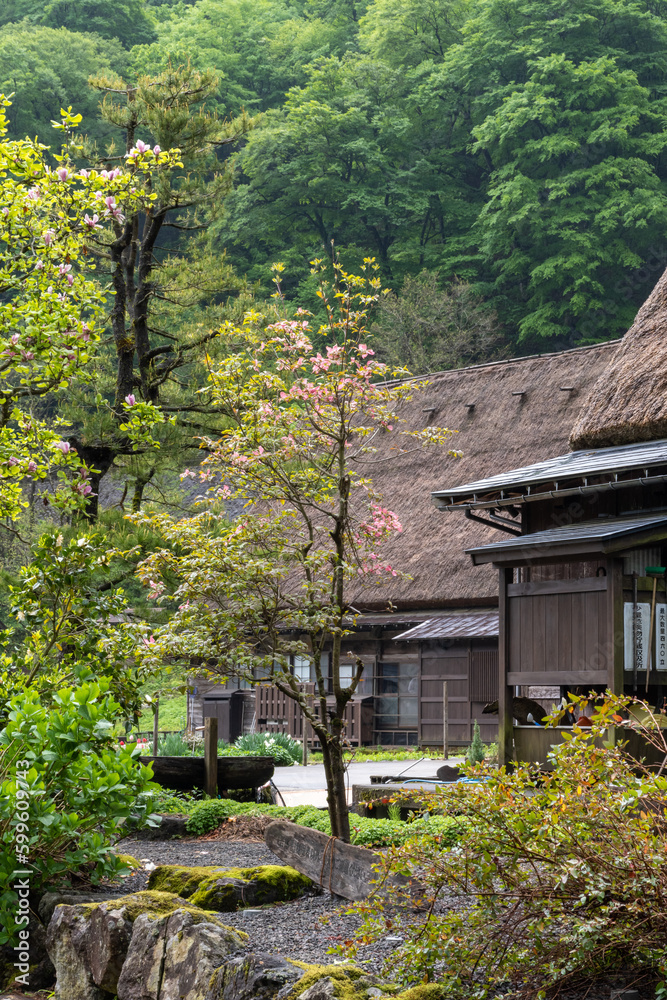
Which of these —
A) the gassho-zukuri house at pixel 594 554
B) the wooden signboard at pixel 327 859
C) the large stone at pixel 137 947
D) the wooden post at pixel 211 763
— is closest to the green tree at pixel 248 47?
the gassho-zukuri house at pixel 594 554

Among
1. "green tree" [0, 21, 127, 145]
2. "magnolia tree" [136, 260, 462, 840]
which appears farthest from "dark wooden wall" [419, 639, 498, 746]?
"green tree" [0, 21, 127, 145]

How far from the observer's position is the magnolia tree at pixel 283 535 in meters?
7.43

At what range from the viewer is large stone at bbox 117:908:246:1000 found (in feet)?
13.6

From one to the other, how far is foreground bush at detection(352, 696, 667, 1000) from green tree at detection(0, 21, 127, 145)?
36.5 meters

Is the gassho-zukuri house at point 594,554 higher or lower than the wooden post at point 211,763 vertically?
higher

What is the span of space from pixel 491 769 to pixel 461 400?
63.1 feet

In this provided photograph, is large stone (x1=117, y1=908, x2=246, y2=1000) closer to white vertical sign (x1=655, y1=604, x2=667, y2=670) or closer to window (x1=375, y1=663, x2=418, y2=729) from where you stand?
white vertical sign (x1=655, y1=604, x2=667, y2=670)

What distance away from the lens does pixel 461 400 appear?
2317 centimetres

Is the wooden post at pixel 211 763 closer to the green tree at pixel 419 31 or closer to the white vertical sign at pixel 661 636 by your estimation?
the white vertical sign at pixel 661 636

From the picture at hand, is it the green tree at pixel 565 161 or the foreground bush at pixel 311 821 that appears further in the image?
the green tree at pixel 565 161

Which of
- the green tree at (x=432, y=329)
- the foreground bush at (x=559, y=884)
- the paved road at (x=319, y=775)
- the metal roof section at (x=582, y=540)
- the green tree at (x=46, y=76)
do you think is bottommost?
the paved road at (x=319, y=775)

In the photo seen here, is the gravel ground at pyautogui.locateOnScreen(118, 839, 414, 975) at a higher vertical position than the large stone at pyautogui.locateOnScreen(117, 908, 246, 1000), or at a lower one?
lower

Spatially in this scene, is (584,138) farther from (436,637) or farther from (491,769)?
(491,769)

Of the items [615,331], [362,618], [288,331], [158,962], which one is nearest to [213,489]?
[288,331]
